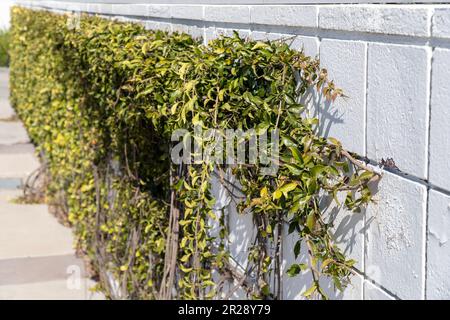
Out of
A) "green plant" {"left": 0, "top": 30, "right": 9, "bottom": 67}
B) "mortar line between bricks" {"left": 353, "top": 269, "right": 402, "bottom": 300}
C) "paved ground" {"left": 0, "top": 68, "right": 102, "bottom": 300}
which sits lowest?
"paved ground" {"left": 0, "top": 68, "right": 102, "bottom": 300}

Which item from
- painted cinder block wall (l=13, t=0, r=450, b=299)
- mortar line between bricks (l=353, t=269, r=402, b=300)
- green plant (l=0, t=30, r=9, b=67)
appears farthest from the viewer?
green plant (l=0, t=30, r=9, b=67)

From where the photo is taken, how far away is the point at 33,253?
6.32m

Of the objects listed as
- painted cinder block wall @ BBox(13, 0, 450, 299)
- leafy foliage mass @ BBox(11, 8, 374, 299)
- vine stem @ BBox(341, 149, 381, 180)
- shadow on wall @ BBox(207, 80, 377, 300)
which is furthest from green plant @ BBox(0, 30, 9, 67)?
vine stem @ BBox(341, 149, 381, 180)

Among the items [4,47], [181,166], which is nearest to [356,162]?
[181,166]

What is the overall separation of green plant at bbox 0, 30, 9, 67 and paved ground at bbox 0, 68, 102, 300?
1179 cm

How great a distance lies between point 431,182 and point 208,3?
2.08 meters

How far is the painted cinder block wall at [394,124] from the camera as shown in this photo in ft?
6.43

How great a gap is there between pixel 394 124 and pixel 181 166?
1.73 m

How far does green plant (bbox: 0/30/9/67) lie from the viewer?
2011 centimetres

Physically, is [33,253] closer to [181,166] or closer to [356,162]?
[181,166]

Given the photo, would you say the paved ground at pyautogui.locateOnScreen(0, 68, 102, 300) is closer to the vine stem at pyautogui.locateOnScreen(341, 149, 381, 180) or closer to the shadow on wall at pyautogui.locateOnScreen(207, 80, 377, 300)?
the shadow on wall at pyautogui.locateOnScreen(207, 80, 377, 300)

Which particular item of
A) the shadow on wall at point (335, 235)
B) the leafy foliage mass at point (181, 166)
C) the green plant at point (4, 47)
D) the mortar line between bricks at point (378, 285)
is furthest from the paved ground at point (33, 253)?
the green plant at point (4, 47)

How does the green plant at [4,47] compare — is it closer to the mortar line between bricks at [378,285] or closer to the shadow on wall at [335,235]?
the shadow on wall at [335,235]

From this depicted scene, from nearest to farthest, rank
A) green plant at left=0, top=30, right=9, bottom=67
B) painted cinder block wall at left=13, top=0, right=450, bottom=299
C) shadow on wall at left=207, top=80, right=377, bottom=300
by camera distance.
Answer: painted cinder block wall at left=13, top=0, right=450, bottom=299 → shadow on wall at left=207, top=80, right=377, bottom=300 → green plant at left=0, top=30, right=9, bottom=67
